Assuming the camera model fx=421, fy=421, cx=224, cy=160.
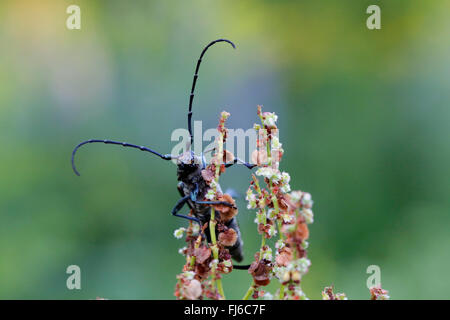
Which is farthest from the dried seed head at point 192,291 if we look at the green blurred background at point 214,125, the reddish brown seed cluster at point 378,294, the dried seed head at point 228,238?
the green blurred background at point 214,125

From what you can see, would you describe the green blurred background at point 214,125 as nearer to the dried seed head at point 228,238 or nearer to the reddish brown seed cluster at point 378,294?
the dried seed head at point 228,238

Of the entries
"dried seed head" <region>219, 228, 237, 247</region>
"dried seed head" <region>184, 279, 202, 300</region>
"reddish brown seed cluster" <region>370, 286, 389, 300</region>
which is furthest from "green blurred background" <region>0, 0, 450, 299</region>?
"dried seed head" <region>184, 279, 202, 300</region>

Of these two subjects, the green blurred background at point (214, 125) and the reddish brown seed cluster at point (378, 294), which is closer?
the reddish brown seed cluster at point (378, 294)

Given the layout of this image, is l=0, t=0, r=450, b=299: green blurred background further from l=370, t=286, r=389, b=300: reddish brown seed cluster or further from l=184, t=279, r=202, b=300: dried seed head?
l=184, t=279, r=202, b=300: dried seed head

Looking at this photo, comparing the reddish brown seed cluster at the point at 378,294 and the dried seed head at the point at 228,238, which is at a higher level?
the dried seed head at the point at 228,238

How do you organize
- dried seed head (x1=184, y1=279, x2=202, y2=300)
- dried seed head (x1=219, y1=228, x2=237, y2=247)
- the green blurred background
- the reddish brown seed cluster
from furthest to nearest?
1. the green blurred background
2. dried seed head (x1=219, y1=228, x2=237, y2=247)
3. the reddish brown seed cluster
4. dried seed head (x1=184, y1=279, x2=202, y2=300)

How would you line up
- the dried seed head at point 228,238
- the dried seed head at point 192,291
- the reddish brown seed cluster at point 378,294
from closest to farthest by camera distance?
the dried seed head at point 192,291
the reddish brown seed cluster at point 378,294
the dried seed head at point 228,238

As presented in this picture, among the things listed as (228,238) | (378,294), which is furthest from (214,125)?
(378,294)

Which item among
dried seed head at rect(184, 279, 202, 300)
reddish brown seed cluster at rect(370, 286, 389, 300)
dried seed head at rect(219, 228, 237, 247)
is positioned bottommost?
reddish brown seed cluster at rect(370, 286, 389, 300)

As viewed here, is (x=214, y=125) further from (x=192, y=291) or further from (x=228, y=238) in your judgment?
(x=192, y=291)
